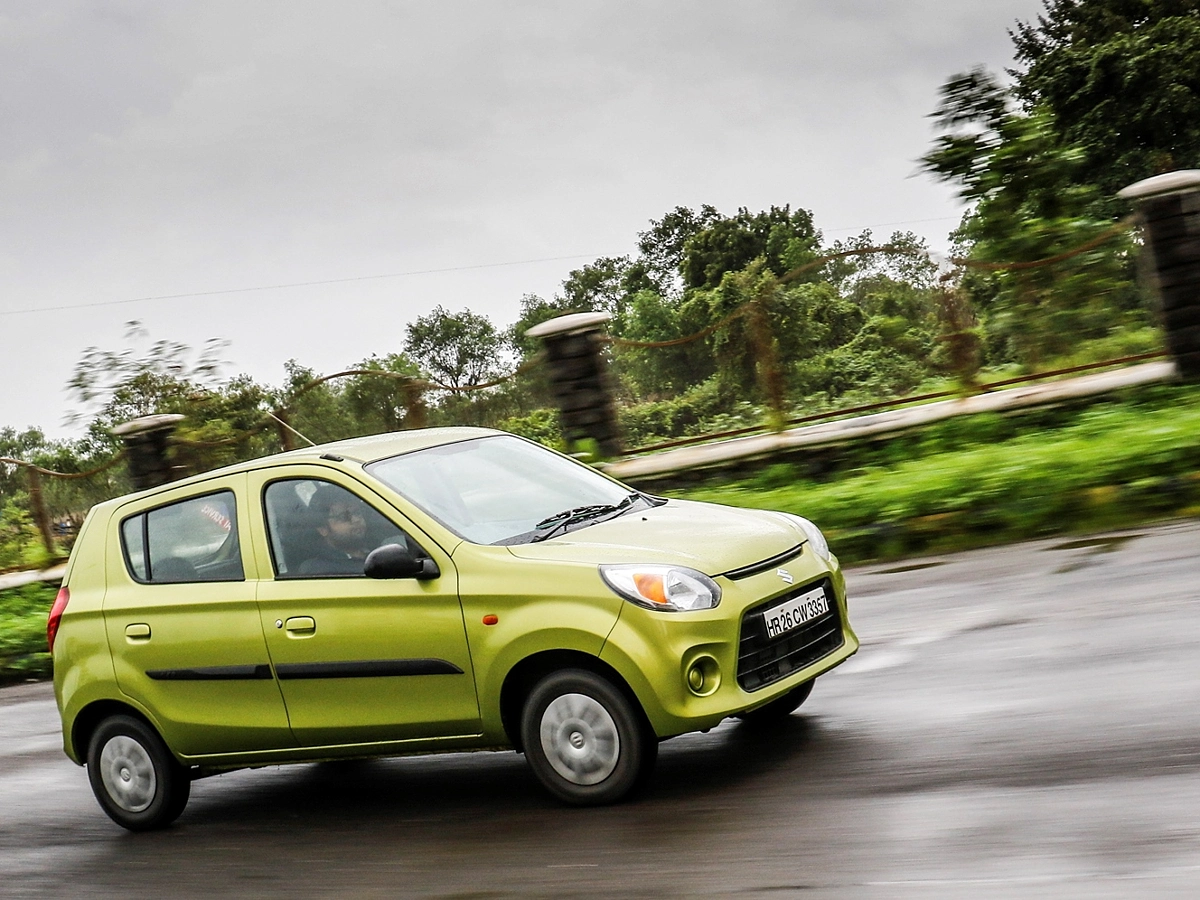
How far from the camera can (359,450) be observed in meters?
6.55

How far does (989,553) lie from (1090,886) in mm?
6370

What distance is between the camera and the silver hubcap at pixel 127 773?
22.1ft

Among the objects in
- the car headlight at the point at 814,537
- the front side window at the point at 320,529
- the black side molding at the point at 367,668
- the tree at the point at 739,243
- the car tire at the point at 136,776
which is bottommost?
the car tire at the point at 136,776

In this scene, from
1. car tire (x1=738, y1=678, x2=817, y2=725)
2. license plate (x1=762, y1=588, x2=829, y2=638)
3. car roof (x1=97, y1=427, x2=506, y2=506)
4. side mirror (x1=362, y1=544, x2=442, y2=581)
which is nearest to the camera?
license plate (x1=762, y1=588, x2=829, y2=638)

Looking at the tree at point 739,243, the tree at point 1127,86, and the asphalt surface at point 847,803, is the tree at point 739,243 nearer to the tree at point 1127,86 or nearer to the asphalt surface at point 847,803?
the tree at point 1127,86

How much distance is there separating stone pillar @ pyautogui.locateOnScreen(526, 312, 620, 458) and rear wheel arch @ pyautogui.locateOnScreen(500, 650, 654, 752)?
9421 millimetres

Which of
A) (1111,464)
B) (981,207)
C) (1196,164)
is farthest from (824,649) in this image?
(1196,164)

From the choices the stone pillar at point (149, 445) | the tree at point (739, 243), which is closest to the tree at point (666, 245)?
the tree at point (739, 243)

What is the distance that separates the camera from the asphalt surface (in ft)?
14.7

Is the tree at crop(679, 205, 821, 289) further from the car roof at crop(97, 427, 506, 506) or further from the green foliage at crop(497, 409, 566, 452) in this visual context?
the car roof at crop(97, 427, 506, 506)

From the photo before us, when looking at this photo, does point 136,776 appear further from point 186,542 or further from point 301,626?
point 301,626

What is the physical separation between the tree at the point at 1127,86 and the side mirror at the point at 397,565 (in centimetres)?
3303

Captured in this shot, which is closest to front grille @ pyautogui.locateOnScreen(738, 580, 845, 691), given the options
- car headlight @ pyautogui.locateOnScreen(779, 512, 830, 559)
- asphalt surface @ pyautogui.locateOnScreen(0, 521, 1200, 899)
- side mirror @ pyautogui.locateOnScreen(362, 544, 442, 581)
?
car headlight @ pyautogui.locateOnScreen(779, 512, 830, 559)

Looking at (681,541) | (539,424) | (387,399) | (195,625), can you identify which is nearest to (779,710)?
(681,541)
